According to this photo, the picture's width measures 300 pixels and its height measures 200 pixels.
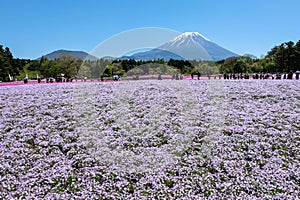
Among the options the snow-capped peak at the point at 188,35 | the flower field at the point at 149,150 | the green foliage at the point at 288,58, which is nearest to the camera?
the flower field at the point at 149,150

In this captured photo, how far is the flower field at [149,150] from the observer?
6.39 m

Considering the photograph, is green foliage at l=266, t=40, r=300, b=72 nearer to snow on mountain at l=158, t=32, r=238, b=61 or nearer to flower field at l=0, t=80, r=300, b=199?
flower field at l=0, t=80, r=300, b=199

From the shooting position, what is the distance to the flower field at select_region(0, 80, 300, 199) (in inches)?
252

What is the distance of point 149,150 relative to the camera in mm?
8297

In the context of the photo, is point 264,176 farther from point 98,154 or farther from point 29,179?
point 29,179

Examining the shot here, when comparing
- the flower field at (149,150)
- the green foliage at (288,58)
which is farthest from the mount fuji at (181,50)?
the green foliage at (288,58)

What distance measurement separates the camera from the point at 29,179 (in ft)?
22.3

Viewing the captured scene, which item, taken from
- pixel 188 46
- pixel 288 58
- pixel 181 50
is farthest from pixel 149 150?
pixel 288 58

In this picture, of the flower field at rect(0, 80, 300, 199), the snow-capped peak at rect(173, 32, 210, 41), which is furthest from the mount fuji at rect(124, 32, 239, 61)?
the flower field at rect(0, 80, 300, 199)

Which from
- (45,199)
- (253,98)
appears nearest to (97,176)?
(45,199)

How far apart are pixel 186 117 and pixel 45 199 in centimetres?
738

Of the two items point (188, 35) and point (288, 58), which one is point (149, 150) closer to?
point (188, 35)

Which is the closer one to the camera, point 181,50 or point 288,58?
point 181,50

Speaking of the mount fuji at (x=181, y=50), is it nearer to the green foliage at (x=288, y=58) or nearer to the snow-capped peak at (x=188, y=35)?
the snow-capped peak at (x=188, y=35)
